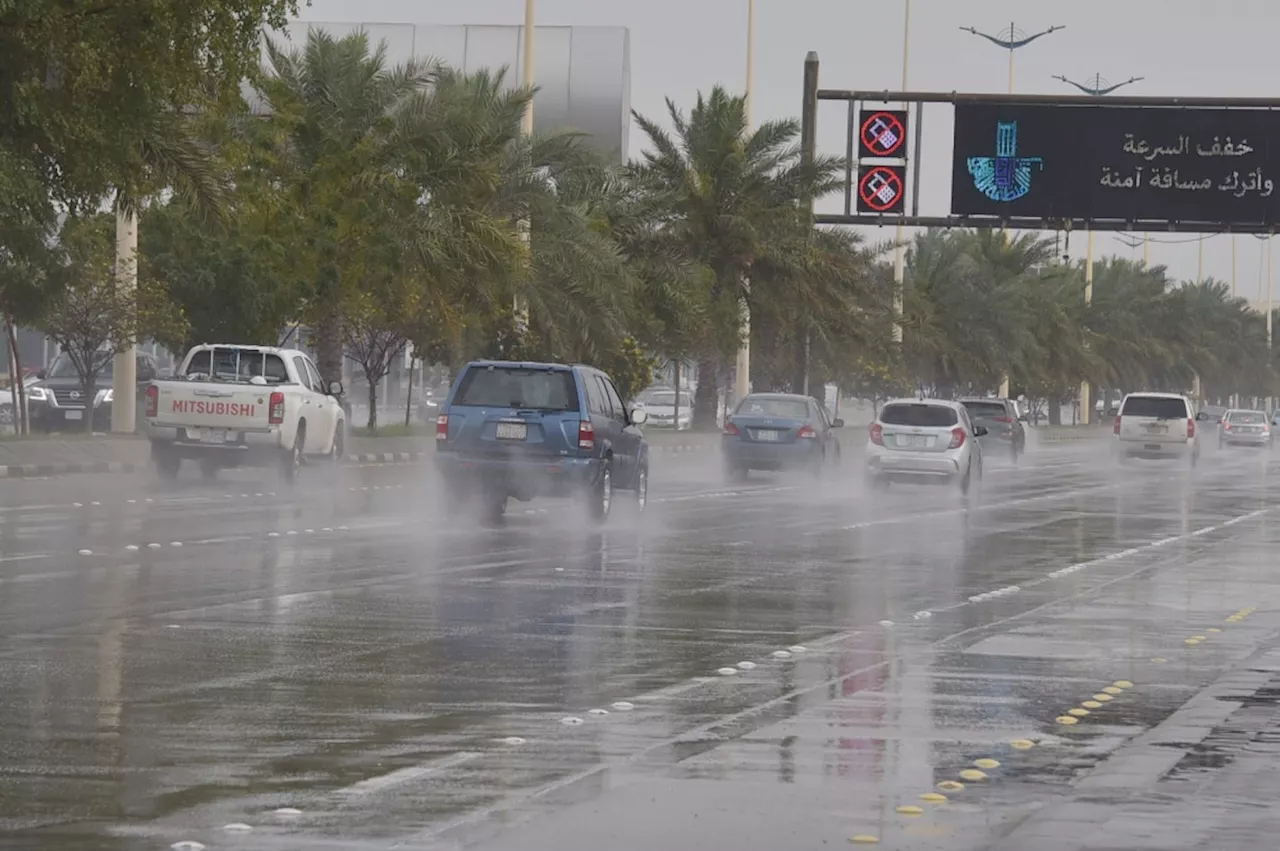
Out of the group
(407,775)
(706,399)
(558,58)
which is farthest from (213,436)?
(558,58)

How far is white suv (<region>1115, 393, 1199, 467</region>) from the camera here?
6050cm

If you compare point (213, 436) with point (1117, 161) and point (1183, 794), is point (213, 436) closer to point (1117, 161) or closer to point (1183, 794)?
point (1117, 161)

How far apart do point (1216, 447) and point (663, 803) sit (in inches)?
3362

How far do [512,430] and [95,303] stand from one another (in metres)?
18.2

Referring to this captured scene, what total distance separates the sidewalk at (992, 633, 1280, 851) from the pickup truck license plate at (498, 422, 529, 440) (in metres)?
15.8

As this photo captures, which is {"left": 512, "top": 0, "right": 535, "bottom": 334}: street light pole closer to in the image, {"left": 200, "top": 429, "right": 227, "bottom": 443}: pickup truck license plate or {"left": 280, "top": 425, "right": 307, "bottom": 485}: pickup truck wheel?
{"left": 280, "top": 425, "right": 307, "bottom": 485}: pickup truck wheel

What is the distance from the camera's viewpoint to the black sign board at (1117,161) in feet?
157

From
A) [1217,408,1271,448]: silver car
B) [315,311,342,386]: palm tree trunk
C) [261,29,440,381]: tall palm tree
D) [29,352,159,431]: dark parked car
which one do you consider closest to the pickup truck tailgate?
[261,29,440,381]: tall palm tree

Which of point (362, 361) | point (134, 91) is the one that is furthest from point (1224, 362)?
point (134, 91)

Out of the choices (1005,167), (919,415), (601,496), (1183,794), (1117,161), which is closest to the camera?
(1183,794)

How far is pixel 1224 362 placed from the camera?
135m

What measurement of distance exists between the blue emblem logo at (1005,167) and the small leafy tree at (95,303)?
52.4ft

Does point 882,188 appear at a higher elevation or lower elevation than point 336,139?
lower

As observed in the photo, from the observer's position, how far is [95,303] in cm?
4325
